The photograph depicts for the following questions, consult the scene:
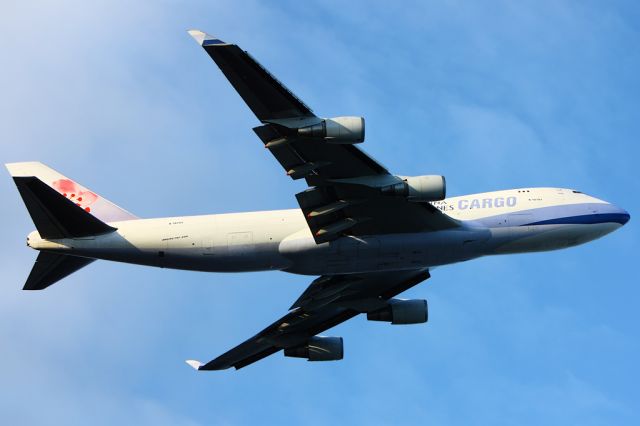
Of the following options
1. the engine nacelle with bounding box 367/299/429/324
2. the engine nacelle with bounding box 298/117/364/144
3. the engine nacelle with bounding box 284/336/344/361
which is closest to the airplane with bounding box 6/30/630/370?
the engine nacelle with bounding box 298/117/364/144

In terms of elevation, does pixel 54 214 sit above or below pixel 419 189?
below

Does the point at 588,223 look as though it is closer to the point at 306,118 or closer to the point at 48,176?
the point at 306,118

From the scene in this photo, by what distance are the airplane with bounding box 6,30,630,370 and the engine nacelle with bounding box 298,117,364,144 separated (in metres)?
0.05

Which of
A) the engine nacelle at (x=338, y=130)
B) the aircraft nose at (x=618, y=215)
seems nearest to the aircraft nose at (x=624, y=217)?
the aircraft nose at (x=618, y=215)

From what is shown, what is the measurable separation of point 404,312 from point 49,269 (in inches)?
804

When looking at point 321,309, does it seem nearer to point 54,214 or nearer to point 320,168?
point 320,168

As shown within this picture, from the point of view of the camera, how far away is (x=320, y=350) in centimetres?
6359

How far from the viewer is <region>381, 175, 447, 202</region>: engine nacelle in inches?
1999

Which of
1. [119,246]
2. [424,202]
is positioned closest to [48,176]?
[119,246]

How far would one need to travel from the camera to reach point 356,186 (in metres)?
51.4

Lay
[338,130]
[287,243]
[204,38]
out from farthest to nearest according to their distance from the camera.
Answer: [287,243] → [338,130] → [204,38]

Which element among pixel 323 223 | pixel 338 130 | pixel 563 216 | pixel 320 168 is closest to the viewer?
pixel 338 130

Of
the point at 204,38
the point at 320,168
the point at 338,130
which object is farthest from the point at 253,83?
the point at 320,168

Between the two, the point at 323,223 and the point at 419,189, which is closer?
the point at 419,189
